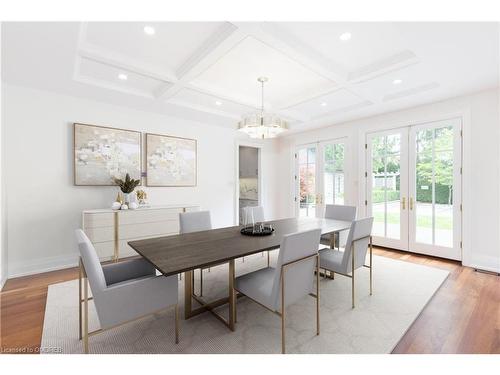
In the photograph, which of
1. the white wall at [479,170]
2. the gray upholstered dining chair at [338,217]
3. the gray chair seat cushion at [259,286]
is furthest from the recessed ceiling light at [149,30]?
the white wall at [479,170]

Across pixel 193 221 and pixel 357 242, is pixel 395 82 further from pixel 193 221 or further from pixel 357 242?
pixel 193 221

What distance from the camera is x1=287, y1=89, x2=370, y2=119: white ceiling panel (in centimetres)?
353

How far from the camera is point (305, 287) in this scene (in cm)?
176

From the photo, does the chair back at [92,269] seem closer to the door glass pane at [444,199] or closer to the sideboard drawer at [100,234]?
the sideboard drawer at [100,234]

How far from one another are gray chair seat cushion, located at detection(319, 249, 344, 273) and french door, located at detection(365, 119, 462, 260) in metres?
2.24

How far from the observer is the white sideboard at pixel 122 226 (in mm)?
3121

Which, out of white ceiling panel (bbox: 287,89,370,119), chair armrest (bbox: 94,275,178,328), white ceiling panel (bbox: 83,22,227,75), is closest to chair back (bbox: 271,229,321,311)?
chair armrest (bbox: 94,275,178,328)

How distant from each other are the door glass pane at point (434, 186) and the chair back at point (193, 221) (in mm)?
3469

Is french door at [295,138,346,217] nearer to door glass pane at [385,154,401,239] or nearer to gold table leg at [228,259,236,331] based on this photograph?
door glass pane at [385,154,401,239]

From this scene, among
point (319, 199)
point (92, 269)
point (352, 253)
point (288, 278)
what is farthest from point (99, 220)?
point (319, 199)

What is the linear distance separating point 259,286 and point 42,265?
10.6 ft
